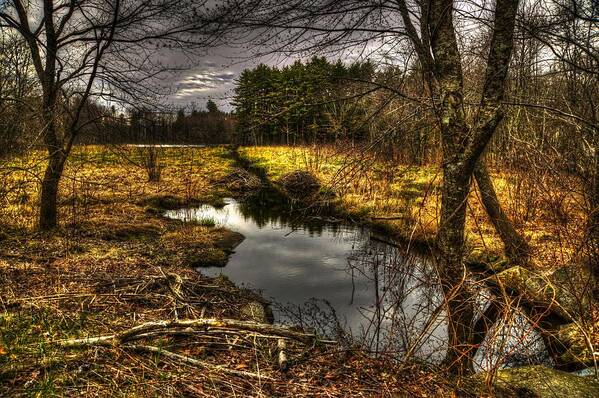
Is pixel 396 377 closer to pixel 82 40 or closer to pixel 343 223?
pixel 82 40

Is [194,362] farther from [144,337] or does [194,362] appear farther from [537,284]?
[537,284]

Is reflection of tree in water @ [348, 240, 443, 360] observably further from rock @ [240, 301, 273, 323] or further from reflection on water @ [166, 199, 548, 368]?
rock @ [240, 301, 273, 323]

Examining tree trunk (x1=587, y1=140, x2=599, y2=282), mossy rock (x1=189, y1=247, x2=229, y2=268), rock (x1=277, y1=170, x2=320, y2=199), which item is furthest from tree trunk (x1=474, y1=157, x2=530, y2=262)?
rock (x1=277, y1=170, x2=320, y2=199)

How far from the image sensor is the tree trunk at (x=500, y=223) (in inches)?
271

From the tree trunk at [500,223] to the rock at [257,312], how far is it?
4365 millimetres

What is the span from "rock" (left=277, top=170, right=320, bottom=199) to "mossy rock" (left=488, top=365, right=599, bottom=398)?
524 inches

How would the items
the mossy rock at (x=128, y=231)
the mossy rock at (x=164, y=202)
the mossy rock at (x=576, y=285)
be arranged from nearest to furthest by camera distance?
the mossy rock at (x=576, y=285)
the mossy rock at (x=128, y=231)
the mossy rock at (x=164, y=202)

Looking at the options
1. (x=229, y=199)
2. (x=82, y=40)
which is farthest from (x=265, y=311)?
(x=229, y=199)

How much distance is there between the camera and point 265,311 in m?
6.16

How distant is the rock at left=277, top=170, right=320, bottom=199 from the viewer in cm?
1719

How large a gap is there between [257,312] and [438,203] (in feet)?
22.6

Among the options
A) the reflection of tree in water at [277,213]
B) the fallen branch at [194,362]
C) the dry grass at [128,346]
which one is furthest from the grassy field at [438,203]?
the fallen branch at [194,362]

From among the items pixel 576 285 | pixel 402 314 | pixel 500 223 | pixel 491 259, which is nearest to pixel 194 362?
pixel 402 314

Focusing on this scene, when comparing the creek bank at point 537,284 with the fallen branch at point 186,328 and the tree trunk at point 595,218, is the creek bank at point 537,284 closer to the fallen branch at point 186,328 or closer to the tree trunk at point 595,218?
the tree trunk at point 595,218
